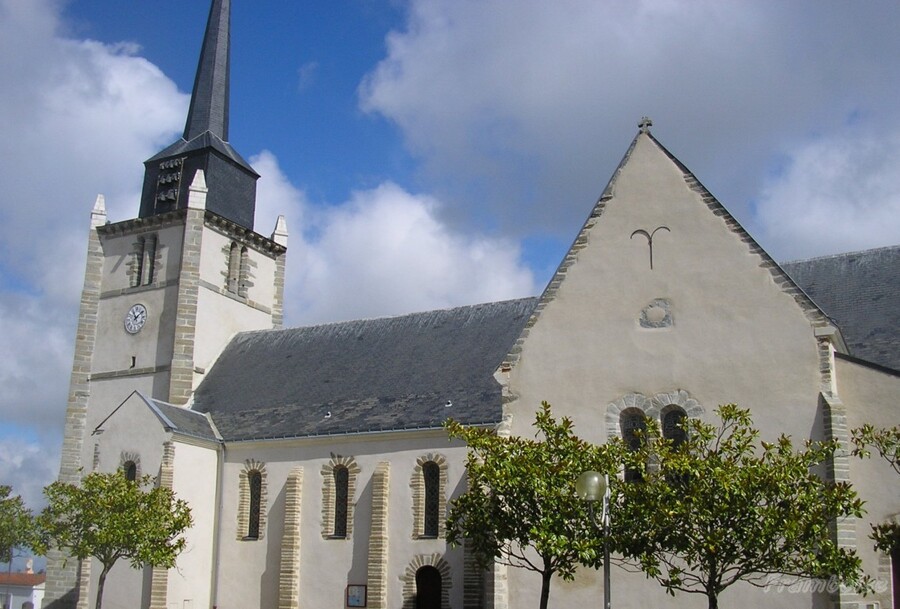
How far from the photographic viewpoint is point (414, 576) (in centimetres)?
2572

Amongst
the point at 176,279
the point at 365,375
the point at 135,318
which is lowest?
the point at 365,375

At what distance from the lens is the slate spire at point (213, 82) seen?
122 feet

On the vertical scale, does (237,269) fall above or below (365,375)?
above

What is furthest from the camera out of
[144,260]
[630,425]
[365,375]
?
[144,260]

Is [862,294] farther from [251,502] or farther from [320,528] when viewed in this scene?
[251,502]

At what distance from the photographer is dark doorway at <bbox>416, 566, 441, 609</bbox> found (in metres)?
25.7

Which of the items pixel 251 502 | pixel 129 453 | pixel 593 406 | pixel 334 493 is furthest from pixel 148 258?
pixel 593 406

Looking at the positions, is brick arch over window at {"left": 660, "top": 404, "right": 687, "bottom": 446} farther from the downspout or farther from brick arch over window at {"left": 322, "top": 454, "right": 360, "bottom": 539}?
the downspout

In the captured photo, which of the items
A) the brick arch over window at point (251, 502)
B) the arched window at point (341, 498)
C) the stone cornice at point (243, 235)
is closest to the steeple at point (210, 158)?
the stone cornice at point (243, 235)

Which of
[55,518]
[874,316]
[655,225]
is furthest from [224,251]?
[874,316]

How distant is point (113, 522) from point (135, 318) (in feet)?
39.5

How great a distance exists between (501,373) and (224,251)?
18.3 metres

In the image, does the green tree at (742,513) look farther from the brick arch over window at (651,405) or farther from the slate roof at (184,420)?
the slate roof at (184,420)

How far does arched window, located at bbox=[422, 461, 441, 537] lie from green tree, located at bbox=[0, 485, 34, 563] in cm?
1561
